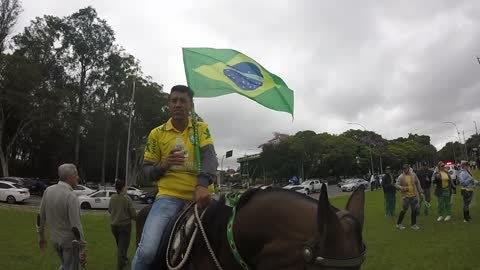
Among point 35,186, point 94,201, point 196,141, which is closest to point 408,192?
point 196,141

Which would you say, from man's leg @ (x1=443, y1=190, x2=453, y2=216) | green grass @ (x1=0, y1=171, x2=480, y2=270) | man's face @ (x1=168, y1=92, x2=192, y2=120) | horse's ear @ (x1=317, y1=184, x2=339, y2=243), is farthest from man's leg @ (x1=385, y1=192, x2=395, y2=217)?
horse's ear @ (x1=317, y1=184, x2=339, y2=243)

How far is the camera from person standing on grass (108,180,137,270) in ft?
30.5

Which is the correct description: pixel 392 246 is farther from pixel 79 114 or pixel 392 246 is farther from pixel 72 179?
pixel 79 114

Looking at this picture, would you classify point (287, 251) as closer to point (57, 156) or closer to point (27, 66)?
point (27, 66)

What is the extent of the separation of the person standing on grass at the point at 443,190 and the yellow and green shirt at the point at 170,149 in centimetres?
1337

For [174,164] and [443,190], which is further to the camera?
[443,190]

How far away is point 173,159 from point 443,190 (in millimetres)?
13785

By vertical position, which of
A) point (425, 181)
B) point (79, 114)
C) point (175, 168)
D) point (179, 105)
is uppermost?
point (79, 114)

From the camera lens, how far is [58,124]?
4453 centimetres

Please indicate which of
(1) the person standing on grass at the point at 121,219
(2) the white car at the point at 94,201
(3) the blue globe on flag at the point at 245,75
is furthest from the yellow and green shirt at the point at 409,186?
(2) the white car at the point at 94,201

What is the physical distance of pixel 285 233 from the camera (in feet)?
7.55

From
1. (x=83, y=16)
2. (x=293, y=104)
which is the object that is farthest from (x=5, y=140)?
(x=293, y=104)

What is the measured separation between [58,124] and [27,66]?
23.6ft

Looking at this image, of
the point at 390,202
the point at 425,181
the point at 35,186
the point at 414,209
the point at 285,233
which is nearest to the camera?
the point at 285,233
